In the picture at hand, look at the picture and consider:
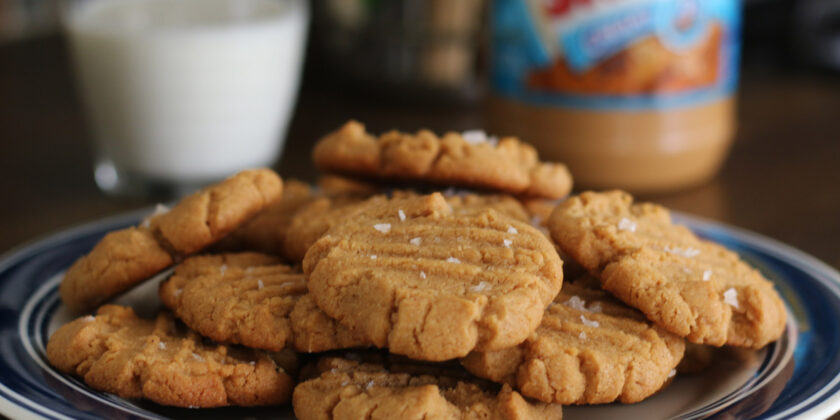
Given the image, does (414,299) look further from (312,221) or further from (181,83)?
(181,83)

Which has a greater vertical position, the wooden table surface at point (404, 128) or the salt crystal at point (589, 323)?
the salt crystal at point (589, 323)

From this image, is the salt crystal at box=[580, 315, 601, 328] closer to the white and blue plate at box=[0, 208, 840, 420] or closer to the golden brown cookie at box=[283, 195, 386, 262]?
the white and blue plate at box=[0, 208, 840, 420]

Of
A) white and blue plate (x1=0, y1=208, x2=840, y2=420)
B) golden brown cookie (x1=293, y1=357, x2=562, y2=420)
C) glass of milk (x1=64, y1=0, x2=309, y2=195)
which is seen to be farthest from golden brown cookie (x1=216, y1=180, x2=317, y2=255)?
glass of milk (x1=64, y1=0, x2=309, y2=195)

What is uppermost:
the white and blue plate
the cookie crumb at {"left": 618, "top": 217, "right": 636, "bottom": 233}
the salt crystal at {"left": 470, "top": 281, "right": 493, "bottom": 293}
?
the salt crystal at {"left": 470, "top": 281, "right": 493, "bottom": 293}

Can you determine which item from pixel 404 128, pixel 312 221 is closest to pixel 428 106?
pixel 404 128

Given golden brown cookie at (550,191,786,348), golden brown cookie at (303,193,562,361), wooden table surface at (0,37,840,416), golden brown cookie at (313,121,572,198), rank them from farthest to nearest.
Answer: wooden table surface at (0,37,840,416), golden brown cookie at (313,121,572,198), golden brown cookie at (550,191,786,348), golden brown cookie at (303,193,562,361)

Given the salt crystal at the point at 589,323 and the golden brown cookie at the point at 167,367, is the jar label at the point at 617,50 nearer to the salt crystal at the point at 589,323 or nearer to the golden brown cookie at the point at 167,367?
the salt crystal at the point at 589,323

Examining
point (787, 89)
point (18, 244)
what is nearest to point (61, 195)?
point (18, 244)

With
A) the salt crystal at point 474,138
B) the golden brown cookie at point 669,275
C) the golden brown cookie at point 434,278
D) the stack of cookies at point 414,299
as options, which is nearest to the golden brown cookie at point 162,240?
the stack of cookies at point 414,299

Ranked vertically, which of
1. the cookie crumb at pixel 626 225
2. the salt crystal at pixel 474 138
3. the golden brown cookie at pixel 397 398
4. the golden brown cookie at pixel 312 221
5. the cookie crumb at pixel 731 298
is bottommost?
the golden brown cookie at pixel 397 398
